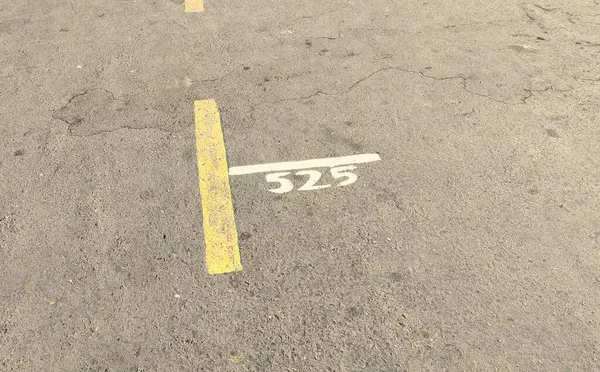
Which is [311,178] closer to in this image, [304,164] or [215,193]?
[304,164]

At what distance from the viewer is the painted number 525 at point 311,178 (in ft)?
14.9

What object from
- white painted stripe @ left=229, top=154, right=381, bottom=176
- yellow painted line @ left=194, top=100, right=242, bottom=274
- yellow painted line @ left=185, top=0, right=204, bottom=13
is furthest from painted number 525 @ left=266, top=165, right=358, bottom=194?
yellow painted line @ left=185, top=0, right=204, bottom=13

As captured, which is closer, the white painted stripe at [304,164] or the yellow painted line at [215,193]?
the yellow painted line at [215,193]

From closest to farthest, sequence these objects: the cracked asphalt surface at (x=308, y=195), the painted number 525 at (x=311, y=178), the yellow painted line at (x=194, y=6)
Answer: the cracked asphalt surface at (x=308, y=195), the painted number 525 at (x=311, y=178), the yellow painted line at (x=194, y=6)

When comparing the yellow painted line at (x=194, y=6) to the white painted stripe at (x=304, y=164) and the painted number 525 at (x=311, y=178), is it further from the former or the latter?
the painted number 525 at (x=311, y=178)

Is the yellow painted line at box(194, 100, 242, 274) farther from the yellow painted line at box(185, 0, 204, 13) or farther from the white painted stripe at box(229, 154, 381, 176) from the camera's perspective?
the yellow painted line at box(185, 0, 204, 13)

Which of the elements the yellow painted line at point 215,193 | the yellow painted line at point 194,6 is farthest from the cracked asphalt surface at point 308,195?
the yellow painted line at point 194,6

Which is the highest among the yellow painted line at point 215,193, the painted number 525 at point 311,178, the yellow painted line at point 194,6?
the painted number 525 at point 311,178

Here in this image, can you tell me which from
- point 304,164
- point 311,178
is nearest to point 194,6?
point 304,164

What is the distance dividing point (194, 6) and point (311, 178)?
3.47 m

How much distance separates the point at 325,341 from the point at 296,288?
42 cm

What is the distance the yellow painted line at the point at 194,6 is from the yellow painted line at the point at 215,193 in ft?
6.76

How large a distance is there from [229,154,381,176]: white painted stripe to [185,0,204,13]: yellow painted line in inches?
122

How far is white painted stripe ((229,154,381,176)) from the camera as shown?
4.69 meters
